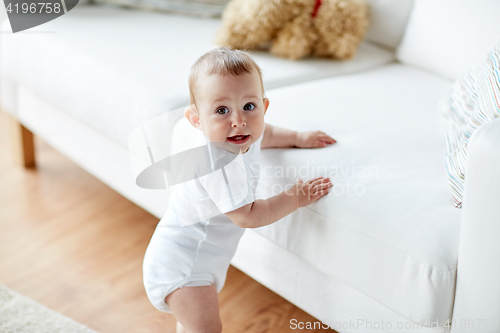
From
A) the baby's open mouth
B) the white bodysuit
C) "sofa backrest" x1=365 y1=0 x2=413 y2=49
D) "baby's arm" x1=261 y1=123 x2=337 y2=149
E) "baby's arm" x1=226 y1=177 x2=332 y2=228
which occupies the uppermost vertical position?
"sofa backrest" x1=365 y1=0 x2=413 y2=49

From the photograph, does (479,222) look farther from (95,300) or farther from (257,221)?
(95,300)

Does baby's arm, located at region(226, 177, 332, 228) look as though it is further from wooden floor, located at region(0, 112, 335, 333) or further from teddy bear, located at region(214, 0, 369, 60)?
teddy bear, located at region(214, 0, 369, 60)

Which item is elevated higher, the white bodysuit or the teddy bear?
the teddy bear

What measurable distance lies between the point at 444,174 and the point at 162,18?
1.17m

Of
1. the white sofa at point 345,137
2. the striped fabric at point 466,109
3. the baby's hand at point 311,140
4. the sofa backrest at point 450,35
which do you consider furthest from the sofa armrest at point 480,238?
the sofa backrest at point 450,35

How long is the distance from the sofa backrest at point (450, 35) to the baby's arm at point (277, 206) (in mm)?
663

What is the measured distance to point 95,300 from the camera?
1.25 m

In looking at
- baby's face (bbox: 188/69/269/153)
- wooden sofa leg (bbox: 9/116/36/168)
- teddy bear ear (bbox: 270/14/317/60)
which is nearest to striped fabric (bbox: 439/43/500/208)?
baby's face (bbox: 188/69/269/153)

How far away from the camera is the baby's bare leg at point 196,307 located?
3.06 feet

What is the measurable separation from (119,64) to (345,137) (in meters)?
0.65

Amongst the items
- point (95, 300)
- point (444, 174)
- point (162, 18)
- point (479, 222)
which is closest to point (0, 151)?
point (162, 18)

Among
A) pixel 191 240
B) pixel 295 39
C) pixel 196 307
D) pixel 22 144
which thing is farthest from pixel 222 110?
pixel 22 144

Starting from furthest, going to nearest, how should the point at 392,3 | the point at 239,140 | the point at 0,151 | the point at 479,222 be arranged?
1. the point at 0,151
2. the point at 392,3
3. the point at 239,140
4. the point at 479,222

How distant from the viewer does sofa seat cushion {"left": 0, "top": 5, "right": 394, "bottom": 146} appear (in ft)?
4.03
